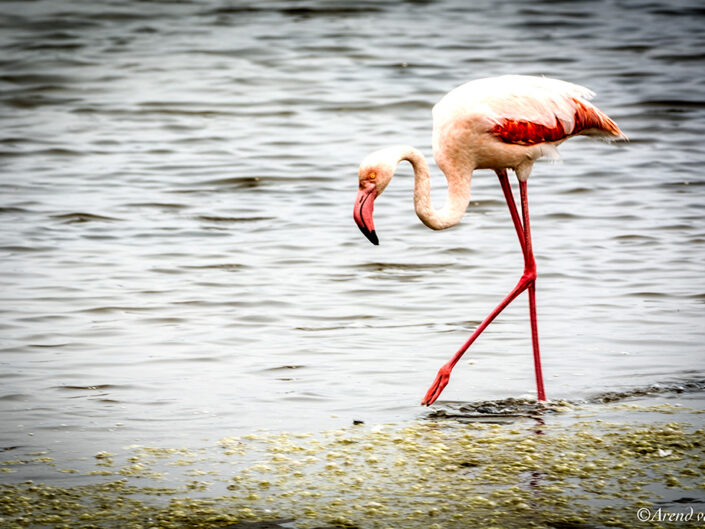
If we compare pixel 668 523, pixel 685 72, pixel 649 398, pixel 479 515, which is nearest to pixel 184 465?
pixel 479 515

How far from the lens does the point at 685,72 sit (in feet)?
57.9

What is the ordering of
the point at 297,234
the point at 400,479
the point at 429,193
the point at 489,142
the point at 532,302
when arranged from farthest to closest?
the point at 297,234 < the point at 532,302 < the point at 489,142 < the point at 429,193 < the point at 400,479

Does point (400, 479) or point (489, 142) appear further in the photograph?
point (489, 142)

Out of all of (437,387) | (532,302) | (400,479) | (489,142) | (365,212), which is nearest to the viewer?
(400,479)

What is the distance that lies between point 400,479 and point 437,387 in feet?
4.00

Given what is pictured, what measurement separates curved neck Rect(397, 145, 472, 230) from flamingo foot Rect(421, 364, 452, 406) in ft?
3.06

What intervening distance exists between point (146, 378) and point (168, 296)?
1908 mm

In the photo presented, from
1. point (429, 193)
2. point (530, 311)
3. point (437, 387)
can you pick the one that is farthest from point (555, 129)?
point (437, 387)

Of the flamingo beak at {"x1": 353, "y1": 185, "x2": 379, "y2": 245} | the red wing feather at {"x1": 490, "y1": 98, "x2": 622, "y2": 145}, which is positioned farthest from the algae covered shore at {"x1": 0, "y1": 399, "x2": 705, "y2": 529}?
the red wing feather at {"x1": 490, "y1": 98, "x2": 622, "y2": 145}

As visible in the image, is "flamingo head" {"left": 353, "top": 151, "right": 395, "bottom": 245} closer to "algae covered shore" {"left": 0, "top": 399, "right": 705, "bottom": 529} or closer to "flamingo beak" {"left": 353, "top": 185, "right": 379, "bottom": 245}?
"flamingo beak" {"left": 353, "top": 185, "right": 379, "bottom": 245}

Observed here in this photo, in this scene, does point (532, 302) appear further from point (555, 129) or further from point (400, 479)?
point (400, 479)

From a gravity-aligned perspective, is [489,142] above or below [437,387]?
above

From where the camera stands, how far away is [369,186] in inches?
249

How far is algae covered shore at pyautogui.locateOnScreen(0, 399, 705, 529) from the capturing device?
14.9 feet
